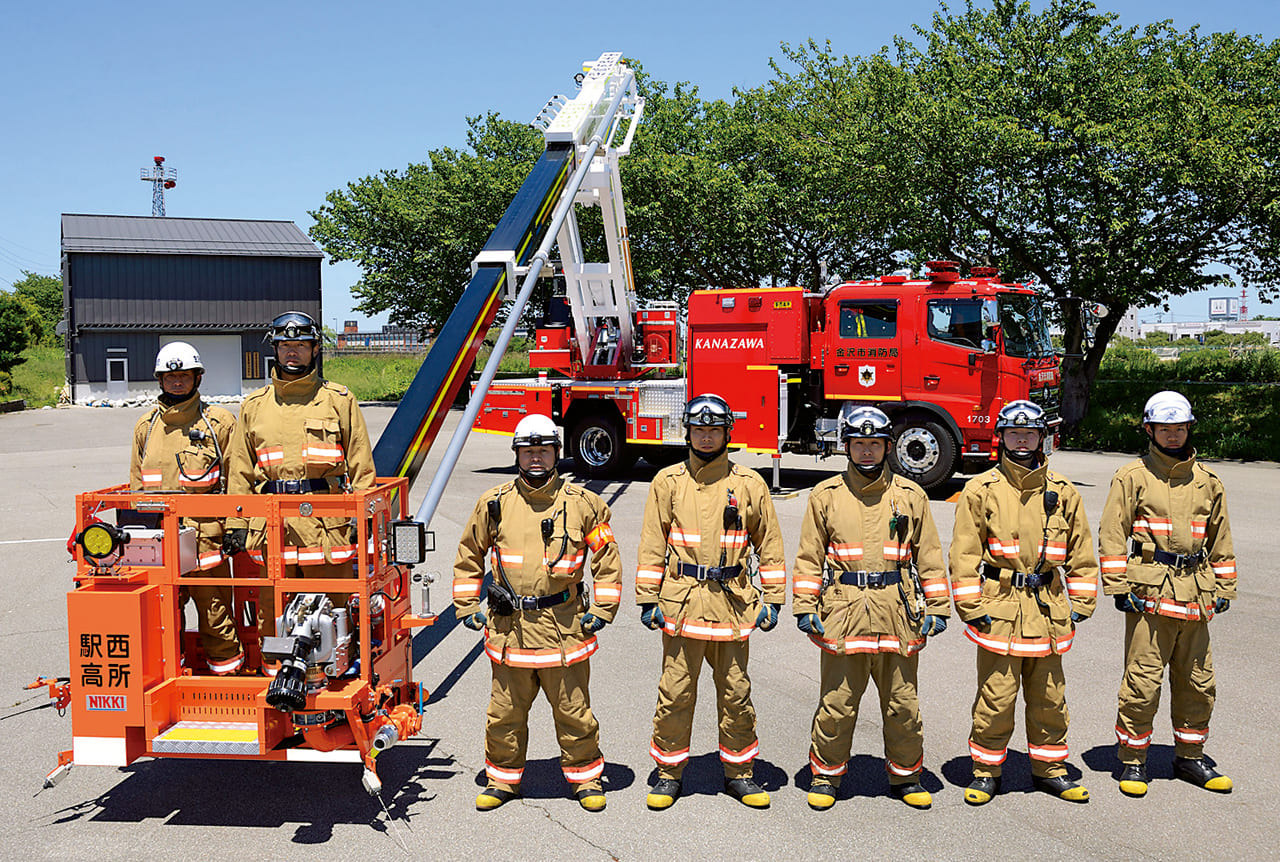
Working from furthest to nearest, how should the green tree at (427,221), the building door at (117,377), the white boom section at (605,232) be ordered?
the building door at (117,377) → the green tree at (427,221) → the white boom section at (605,232)

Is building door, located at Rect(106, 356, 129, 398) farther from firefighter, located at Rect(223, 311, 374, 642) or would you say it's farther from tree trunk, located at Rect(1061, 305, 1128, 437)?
firefighter, located at Rect(223, 311, 374, 642)

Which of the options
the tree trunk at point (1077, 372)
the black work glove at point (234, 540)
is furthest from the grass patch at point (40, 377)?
the black work glove at point (234, 540)

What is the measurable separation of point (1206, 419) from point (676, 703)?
64.8 ft

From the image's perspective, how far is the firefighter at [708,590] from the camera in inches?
186

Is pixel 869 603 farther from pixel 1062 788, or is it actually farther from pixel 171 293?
pixel 171 293

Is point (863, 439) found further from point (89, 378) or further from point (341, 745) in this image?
point (89, 378)

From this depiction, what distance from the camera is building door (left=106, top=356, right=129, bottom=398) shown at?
39250mm

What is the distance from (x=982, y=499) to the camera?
484cm

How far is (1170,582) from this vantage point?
4852mm

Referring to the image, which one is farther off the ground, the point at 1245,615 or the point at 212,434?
the point at 212,434

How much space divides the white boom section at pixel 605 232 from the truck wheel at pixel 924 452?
443cm

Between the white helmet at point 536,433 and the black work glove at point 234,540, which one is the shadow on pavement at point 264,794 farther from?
the white helmet at point 536,433

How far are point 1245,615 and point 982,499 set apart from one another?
4.54 meters

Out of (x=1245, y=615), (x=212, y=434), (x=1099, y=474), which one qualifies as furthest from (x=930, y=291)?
(x=212, y=434)
